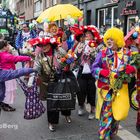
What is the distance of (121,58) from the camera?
4.53 m

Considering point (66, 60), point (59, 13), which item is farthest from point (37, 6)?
point (66, 60)

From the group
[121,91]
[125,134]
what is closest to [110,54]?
[121,91]

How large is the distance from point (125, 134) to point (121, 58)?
50.7 inches

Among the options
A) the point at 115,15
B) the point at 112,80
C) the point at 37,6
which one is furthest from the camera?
the point at 37,6

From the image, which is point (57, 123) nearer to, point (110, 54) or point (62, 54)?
point (62, 54)

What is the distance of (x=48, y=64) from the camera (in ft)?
16.9

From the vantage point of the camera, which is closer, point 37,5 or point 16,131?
point 16,131

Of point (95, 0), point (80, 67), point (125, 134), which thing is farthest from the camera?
point (95, 0)

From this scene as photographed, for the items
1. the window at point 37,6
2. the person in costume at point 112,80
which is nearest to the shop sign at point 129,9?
the person in costume at point 112,80

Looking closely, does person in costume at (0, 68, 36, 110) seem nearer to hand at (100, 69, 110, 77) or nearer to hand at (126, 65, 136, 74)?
hand at (100, 69, 110, 77)

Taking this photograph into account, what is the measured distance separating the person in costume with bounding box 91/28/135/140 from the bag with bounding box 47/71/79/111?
0.63m

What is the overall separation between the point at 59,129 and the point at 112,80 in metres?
1.37

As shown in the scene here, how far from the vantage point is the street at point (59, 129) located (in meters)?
5.04

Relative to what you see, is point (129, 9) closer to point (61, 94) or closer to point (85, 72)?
point (85, 72)
